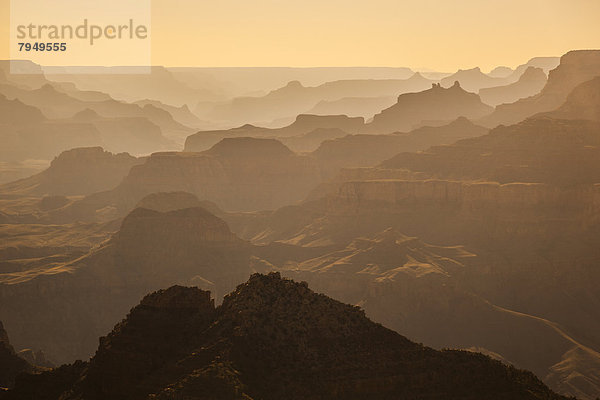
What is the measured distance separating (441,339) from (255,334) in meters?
68.1

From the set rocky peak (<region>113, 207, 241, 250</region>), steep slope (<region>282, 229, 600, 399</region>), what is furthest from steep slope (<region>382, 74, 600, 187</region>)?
rocky peak (<region>113, 207, 241, 250</region>)

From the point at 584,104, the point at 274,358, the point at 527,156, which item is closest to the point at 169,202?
the point at 527,156

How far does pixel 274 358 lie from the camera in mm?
45500

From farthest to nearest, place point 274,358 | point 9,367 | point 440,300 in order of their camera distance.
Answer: point 440,300 < point 9,367 < point 274,358

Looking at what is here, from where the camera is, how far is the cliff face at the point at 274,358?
4338 cm

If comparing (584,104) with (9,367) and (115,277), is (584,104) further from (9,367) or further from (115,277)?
(9,367)

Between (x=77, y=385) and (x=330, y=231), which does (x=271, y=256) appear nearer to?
(x=330, y=231)

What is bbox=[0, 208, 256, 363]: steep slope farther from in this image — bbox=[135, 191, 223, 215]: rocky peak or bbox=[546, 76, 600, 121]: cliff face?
bbox=[546, 76, 600, 121]: cliff face

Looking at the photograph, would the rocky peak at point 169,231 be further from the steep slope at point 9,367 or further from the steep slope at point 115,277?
the steep slope at point 9,367

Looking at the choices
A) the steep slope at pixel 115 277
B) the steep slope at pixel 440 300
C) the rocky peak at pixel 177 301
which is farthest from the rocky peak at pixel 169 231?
the rocky peak at pixel 177 301

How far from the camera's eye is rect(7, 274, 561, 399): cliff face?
4338 centimetres

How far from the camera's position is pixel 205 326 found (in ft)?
161

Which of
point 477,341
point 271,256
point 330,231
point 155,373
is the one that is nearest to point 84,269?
point 271,256

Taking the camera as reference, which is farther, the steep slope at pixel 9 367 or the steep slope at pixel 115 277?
the steep slope at pixel 115 277
